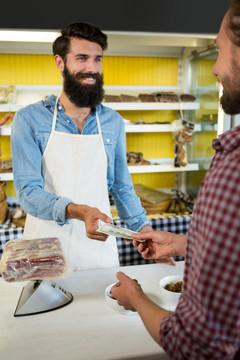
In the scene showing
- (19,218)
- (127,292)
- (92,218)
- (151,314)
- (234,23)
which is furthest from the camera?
(19,218)

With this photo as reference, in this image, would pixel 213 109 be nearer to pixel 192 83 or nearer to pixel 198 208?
pixel 192 83

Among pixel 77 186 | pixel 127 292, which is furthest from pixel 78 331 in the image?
pixel 77 186

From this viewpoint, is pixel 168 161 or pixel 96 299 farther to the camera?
pixel 168 161

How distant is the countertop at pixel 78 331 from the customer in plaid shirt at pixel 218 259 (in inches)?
15.1

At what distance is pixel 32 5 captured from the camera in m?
2.13

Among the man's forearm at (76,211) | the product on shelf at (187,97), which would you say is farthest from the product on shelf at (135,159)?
the man's forearm at (76,211)

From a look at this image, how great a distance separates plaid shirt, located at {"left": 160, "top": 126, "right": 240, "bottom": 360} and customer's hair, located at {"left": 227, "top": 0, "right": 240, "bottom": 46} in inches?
8.6

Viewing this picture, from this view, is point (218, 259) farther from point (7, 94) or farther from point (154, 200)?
point (7, 94)

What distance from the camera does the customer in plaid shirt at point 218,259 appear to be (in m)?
0.69

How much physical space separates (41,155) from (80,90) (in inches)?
16.6

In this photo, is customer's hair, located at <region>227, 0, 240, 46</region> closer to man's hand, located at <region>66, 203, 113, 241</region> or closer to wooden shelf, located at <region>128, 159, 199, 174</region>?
man's hand, located at <region>66, 203, 113, 241</region>

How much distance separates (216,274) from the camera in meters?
0.70

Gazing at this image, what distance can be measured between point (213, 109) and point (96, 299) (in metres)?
2.00

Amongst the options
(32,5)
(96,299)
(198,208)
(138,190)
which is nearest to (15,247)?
(96,299)
